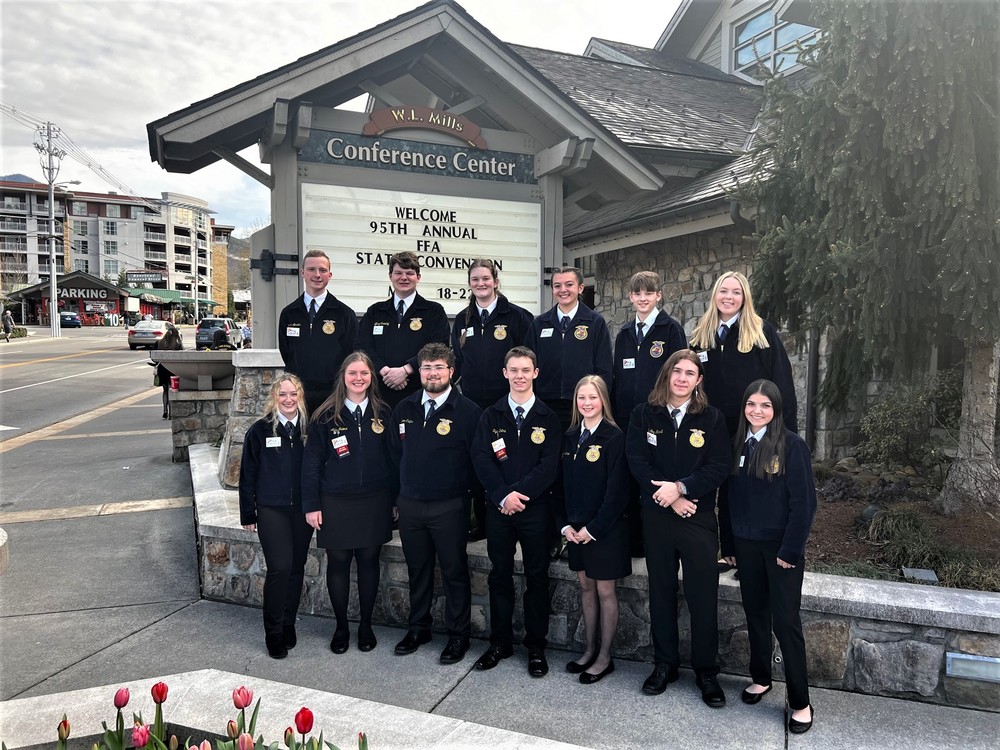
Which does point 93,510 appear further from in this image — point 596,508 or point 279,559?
point 596,508

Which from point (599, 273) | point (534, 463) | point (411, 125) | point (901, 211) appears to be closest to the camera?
point (534, 463)

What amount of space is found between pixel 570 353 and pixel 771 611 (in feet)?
6.02

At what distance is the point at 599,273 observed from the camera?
11.7 metres

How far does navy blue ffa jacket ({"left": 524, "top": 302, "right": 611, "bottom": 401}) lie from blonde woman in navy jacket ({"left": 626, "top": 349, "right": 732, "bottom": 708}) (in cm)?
66

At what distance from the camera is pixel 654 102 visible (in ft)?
37.6

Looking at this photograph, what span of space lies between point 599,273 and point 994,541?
25.4ft

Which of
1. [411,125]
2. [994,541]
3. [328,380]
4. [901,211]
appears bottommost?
[994,541]

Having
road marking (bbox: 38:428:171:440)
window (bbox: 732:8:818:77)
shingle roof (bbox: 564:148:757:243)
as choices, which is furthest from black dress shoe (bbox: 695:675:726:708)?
road marking (bbox: 38:428:171:440)

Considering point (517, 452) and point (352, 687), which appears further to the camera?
point (517, 452)

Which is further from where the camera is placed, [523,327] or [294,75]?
[294,75]

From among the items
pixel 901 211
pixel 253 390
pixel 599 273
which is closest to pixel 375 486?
pixel 253 390

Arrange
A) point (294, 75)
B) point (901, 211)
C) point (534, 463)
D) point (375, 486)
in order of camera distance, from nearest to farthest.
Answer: point (534, 463) → point (375, 486) → point (901, 211) → point (294, 75)

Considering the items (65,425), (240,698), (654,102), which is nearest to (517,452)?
(240,698)

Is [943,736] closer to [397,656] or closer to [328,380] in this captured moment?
[397,656]
